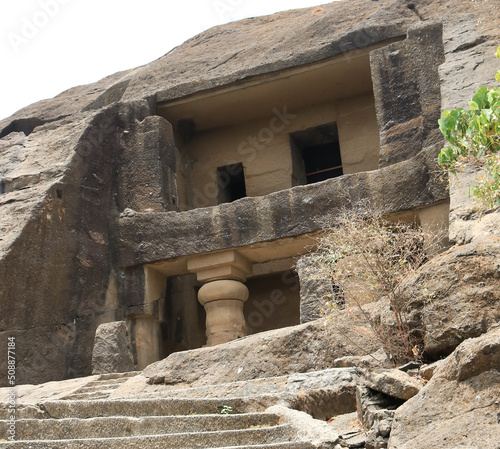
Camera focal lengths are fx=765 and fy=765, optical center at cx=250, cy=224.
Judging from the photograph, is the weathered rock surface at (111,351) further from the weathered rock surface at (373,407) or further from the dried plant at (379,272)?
the weathered rock surface at (373,407)

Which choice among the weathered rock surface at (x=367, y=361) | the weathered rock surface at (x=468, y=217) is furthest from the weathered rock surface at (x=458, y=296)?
the weathered rock surface at (x=367, y=361)

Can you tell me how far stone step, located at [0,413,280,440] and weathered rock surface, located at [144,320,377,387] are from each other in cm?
176

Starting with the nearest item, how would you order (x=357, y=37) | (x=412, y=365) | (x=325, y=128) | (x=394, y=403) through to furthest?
(x=394, y=403)
(x=412, y=365)
(x=357, y=37)
(x=325, y=128)

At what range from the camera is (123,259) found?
10.6 metres

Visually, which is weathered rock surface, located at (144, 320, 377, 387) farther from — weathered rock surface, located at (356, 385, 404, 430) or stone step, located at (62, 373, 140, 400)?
weathered rock surface, located at (356, 385, 404, 430)

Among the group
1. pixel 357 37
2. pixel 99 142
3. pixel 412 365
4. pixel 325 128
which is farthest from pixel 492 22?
pixel 412 365

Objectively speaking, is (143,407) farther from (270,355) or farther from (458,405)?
(458,405)

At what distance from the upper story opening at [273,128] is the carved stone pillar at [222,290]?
2317 millimetres

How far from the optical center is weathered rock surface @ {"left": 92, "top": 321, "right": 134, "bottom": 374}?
27.5 ft

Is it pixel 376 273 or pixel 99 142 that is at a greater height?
pixel 99 142

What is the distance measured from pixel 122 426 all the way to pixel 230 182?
9107 millimetres

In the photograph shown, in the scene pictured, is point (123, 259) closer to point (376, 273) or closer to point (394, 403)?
point (376, 273)

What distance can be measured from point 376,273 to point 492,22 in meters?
5.76

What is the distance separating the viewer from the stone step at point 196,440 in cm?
409
